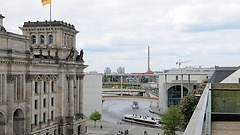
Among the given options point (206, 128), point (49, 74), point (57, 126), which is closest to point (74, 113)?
point (57, 126)

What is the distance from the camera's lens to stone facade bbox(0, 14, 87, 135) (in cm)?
4569

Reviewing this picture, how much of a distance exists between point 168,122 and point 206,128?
163 ft

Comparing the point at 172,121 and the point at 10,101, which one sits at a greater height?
the point at 10,101

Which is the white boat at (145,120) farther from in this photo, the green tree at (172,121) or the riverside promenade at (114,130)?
the green tree at (172,121)

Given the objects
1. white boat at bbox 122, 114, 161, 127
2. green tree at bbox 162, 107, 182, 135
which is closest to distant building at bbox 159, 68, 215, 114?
white boat at bbox 122, 114, 161, 127

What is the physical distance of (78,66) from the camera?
225 feet

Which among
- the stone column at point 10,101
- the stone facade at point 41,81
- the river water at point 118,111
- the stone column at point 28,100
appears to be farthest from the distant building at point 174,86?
the stone column at point 10,101

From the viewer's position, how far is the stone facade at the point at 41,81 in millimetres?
45688

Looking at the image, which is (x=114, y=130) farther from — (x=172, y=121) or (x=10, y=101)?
(x=10, y=101)

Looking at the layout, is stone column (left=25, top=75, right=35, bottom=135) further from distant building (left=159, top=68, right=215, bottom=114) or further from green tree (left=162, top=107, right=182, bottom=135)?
distant building (left=159, top=68, right=215, bottom=114)

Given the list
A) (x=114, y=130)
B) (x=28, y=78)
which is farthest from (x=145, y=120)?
(x=28, y=78)

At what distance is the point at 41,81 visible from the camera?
187 ft

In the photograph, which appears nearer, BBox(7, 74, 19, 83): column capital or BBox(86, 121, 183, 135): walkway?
BBox(7, 74, 19, 83): column capital

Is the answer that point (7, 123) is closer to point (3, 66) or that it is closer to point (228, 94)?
point (3, 66)
